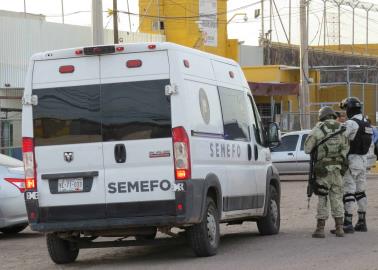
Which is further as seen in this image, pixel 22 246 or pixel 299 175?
pixel 299 175

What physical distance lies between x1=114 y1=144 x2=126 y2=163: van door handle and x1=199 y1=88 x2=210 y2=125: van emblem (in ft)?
3.54

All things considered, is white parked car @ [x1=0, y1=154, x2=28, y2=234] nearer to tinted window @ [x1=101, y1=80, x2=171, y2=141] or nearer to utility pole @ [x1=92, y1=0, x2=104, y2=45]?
tinted window @ [x1=101, y1=80, x2=171, y2=141]

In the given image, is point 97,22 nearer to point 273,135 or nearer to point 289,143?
point 289,143

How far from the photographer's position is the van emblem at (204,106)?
33.3ft

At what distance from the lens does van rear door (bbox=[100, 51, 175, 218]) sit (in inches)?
378

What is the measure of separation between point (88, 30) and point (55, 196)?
94.2ft

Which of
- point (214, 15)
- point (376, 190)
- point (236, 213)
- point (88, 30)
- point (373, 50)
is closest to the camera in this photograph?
point (236, 213)

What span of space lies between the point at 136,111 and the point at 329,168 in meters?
3.41

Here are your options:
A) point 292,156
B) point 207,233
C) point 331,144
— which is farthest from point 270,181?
point 292,156

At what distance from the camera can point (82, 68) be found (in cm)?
1002

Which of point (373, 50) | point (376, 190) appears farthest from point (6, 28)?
point (373, 50)

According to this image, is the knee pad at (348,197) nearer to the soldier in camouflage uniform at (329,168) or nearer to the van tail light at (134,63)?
the soldier in camouflage uniform at (329,168)

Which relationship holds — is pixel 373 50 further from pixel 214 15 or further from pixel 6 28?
pixel 6 28

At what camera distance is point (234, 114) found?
11.3 m
